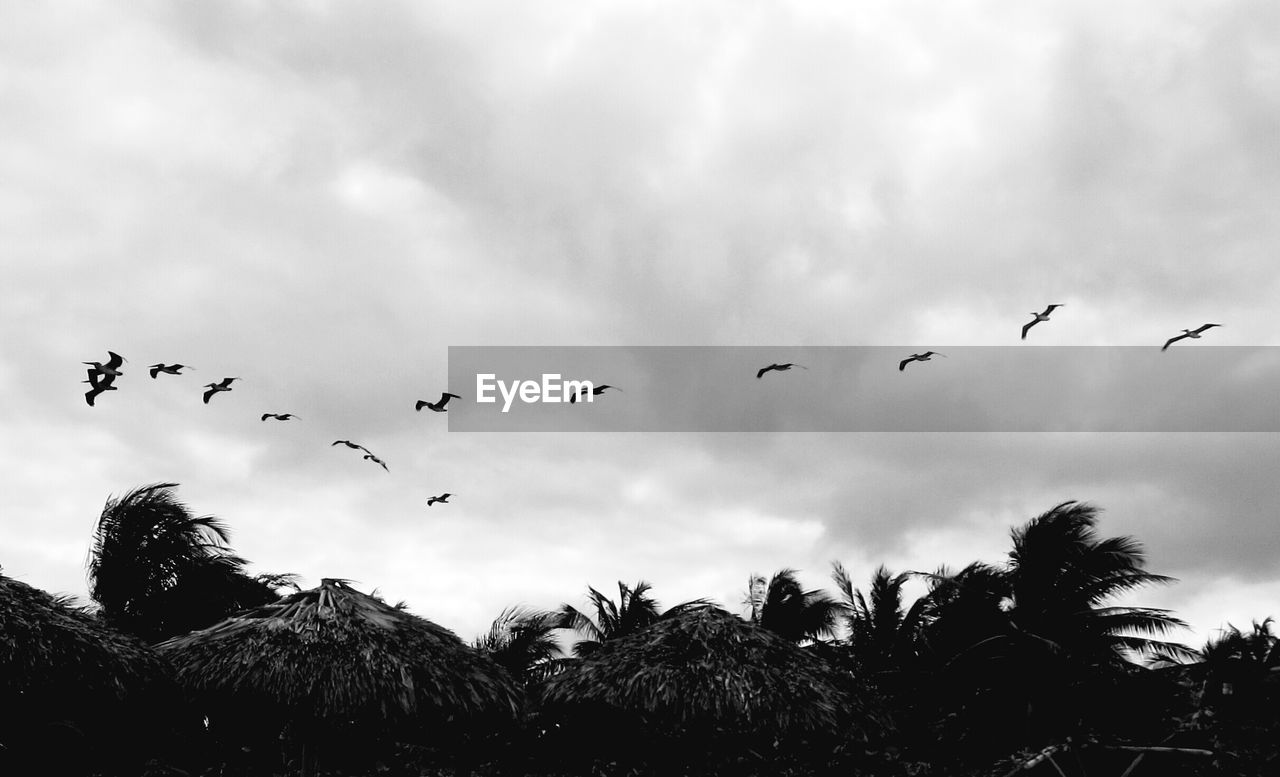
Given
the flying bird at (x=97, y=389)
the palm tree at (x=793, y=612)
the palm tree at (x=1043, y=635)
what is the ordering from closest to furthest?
the flying bird at (x=97, y=389) < the palm tree at (x=1043, y=635) < the palm tree at (x=793, y=612)

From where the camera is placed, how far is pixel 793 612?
79.0 feet

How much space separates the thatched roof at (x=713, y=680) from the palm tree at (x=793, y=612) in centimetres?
1037

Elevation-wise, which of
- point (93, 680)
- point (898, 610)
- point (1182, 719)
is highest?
point (898, 610)

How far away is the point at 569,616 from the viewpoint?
24.2 meters

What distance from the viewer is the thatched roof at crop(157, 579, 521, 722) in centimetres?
1206

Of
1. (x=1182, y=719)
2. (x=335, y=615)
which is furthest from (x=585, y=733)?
(x=1182, y=719)

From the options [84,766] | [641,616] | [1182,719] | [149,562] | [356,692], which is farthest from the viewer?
[641,616]

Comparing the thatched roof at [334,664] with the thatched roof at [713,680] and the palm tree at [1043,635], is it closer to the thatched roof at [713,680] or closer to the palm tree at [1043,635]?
the thatched roof at [713,680]

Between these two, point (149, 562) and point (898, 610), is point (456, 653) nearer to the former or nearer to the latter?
point (149, 562)

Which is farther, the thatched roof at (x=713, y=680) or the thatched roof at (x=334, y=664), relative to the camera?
the thatched roof at (x=713, y=680)

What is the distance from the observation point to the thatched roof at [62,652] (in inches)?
462

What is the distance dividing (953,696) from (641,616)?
27.7 ft

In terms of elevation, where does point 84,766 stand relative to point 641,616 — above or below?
below

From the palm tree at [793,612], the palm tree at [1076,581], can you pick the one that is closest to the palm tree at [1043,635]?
the palm tree at [1076,581]
